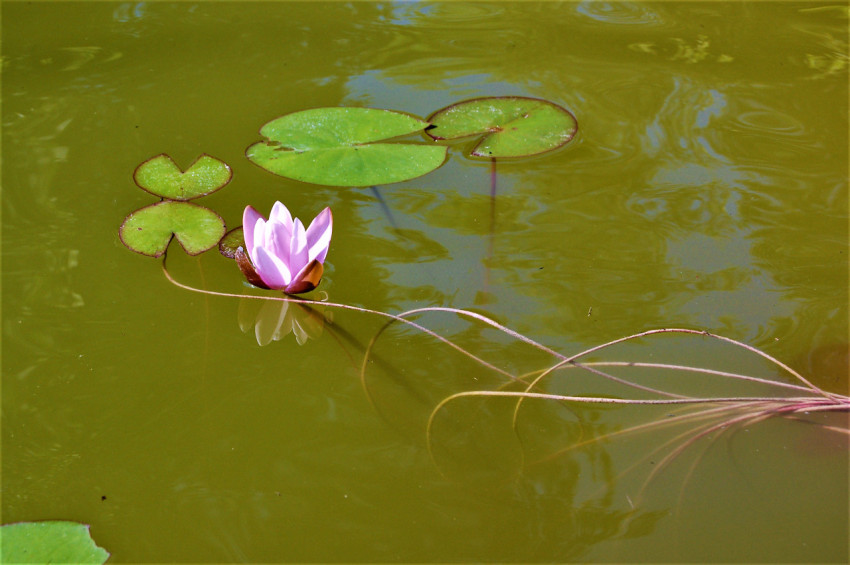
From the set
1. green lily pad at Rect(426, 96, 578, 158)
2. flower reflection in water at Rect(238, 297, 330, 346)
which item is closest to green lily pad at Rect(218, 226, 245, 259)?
flower reflection in water at Rect(238, 297, 330, 346)

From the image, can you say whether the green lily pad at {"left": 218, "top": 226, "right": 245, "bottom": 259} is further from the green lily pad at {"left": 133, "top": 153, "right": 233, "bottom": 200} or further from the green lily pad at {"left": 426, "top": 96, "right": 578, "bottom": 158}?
the green lily pad at {"left": 426, "top": 96, "right": 578, "bottom": 158}

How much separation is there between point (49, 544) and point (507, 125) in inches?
63.7

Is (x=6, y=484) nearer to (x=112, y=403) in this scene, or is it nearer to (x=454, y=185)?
(x=112, y=403)

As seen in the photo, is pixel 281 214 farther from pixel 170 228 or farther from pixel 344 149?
pixel 344 149

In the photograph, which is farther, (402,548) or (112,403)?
(112,403)

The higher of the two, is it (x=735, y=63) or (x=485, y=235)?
(x=735, y=63)

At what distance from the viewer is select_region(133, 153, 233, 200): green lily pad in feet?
6.08

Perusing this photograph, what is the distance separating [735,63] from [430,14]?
124 centimetres

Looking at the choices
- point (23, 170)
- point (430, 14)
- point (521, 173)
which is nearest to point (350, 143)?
point (521, 173)

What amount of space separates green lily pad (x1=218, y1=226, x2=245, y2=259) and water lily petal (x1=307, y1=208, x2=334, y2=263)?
201 mm

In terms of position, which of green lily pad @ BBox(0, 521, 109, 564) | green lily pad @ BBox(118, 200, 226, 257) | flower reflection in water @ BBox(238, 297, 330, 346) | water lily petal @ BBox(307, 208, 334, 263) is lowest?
green lily pad @ BBox(0, 521, 109, 564)

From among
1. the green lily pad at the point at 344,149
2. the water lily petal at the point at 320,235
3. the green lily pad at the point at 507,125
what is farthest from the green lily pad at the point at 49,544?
the green lily pad at the point at 507,125

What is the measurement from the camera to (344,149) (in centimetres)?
199

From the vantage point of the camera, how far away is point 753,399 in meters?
1.35
